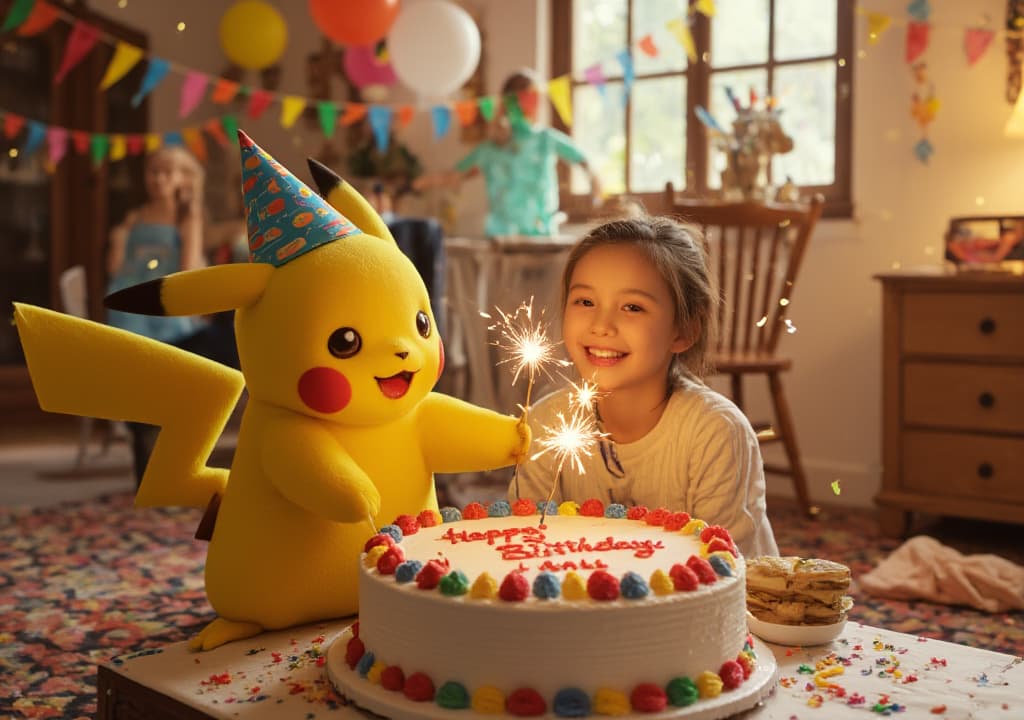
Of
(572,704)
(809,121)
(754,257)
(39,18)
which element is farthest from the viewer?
(39,18)

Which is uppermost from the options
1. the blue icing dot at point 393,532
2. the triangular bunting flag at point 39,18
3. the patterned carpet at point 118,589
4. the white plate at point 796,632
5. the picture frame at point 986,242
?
the triangular bunting flag at point 39,18

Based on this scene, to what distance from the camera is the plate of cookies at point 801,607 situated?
1.53m

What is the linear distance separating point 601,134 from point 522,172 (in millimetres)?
543

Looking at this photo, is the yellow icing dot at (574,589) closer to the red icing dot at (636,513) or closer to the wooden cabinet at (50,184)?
the red icing dot at (636,513)

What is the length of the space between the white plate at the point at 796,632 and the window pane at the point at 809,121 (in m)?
2.59

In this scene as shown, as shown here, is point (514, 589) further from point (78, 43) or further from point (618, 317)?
point (78, 43)

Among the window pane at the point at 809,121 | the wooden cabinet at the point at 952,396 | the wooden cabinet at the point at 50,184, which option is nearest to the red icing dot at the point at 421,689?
the wooden cabinet at the point at 952,396

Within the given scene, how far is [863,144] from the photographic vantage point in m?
3.65

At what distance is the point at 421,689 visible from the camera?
123 cm

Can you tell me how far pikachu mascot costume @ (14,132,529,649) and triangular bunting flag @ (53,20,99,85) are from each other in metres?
3.15

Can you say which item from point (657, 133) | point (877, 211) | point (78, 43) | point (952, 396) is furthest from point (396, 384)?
point (78, 43)

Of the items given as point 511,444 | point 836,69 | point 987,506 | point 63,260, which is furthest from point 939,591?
point 63,260

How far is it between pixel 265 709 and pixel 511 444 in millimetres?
587

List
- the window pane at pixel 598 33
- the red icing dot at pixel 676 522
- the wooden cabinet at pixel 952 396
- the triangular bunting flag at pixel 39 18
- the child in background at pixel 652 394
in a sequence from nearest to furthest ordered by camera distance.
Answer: the red icing dot at pixel 676 522
the child in background at pixel 652 394
the wooden cabinet at pixel 952 396
the window pane at pixel 598 33
the triangular bunting flag at pixel 39 18
